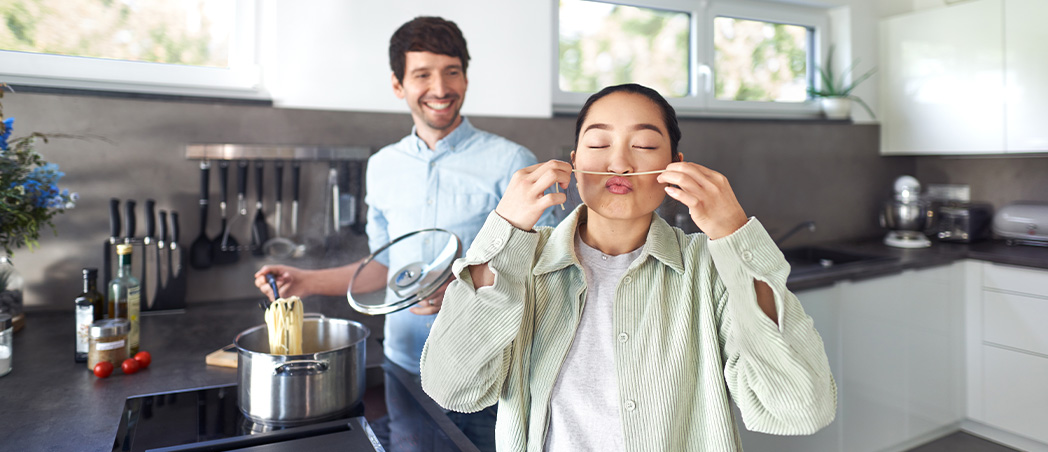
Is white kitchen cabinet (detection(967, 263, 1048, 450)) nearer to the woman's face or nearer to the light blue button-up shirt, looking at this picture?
the light blue button-up shirt

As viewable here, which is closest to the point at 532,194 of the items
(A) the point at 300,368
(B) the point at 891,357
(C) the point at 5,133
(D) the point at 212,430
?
(A) the point at 300,368

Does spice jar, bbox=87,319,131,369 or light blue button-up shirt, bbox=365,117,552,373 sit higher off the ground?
light blue button-up shirt, bbox=365,117,552,373

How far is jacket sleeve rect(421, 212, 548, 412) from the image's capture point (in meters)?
0.85

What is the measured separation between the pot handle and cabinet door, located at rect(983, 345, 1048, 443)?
9.33ft

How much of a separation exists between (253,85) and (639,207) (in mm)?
1638

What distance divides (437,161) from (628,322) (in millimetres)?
937

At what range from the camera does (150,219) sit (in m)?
1.95

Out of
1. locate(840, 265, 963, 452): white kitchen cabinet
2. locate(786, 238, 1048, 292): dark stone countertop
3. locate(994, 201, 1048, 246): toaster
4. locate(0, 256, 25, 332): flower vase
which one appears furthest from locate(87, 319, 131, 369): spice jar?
locate(994, 201, 1048, 246): toaster

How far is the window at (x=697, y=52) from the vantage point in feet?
8.94

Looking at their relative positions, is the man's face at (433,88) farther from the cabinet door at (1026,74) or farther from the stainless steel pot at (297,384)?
the cabinet door at (1026,74)

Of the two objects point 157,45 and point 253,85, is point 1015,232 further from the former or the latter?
point 157,45

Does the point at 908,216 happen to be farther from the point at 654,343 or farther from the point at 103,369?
the point at 103,369

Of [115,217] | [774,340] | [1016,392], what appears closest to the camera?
[774,340]

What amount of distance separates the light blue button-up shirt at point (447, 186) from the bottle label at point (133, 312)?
57cm
